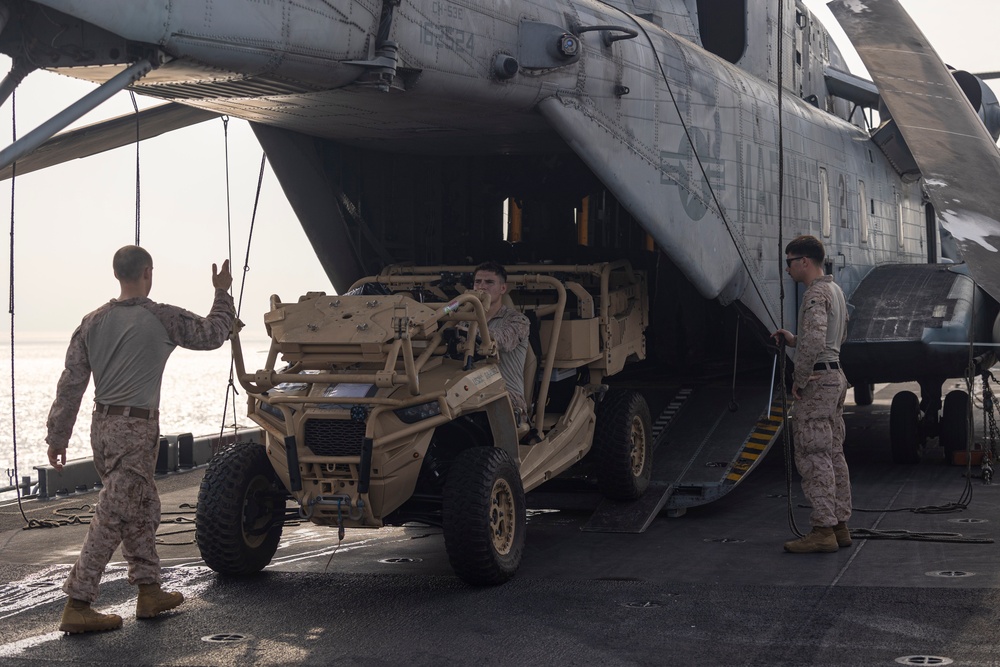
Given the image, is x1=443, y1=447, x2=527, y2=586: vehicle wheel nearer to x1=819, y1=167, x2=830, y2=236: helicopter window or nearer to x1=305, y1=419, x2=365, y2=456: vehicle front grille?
x1=305, y1=419, x2=365, y2=456: vehicle front grille

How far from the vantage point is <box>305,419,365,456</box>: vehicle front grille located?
695cm

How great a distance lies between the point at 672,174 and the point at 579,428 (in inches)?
91.7

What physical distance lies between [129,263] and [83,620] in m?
1.89

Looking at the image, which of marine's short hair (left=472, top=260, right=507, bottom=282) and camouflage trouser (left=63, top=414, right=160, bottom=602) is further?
marine's short hair (left=472, top=260, right=507, bottom=282)

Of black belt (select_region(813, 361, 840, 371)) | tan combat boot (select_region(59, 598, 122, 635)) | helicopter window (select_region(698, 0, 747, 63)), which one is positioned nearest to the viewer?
tan combat boot (select_region(59, 598, 122, 635))

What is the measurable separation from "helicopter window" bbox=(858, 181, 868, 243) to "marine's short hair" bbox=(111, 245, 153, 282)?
9.20 metres

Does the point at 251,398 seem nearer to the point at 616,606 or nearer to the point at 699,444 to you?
the point at 616,606

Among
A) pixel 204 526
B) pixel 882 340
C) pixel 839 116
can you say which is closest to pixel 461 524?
pixel 204 526

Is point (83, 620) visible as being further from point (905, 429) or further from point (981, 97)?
point (981, 97)

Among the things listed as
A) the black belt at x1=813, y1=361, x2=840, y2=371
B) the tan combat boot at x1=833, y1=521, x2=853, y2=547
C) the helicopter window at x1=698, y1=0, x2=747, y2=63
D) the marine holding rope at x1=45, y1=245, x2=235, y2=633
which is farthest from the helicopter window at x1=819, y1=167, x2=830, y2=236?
the marine holding rope at x1=45, y1=245, x2=235, y2=633

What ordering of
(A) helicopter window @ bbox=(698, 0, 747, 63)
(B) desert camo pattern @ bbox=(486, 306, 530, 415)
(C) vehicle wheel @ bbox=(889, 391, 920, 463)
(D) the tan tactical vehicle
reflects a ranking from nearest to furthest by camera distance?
(D) the tan tactical vehicle < (B) desert camo pattern @ bbox=(486, 306, 530, 415) < (C) vehicle wheel @ bbox=(889, 391, 920, 463) < (A) helicopter window @ bbox=(698, 0, 747, 63)

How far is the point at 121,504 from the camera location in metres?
6.25

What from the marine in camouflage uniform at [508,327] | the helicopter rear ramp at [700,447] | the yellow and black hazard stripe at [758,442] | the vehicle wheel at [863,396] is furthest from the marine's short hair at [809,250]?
the vehicle wheel at [863,396]

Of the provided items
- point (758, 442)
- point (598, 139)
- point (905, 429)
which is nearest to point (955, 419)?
point (905, 429)
